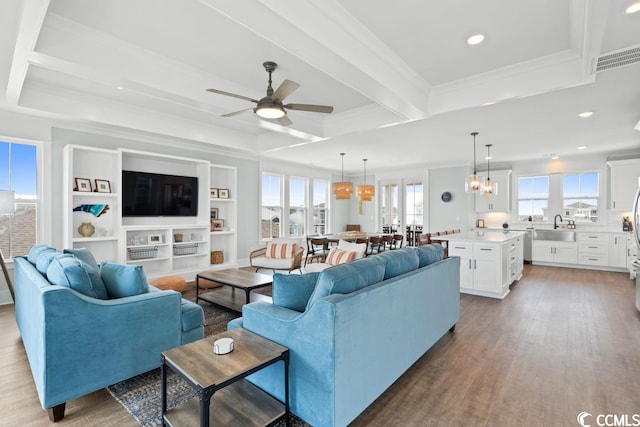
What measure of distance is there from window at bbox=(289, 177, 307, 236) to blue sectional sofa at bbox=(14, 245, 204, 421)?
6021 mm

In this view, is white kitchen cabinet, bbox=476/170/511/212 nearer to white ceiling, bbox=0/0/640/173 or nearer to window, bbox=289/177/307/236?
white ceiling, bbox=0/0/640/173

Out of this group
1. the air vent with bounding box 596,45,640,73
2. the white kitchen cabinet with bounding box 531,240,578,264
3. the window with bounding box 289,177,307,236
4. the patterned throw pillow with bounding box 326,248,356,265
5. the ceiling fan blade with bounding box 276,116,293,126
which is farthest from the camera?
the window with bounding box 289,177,307,236

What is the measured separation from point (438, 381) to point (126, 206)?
5200mm

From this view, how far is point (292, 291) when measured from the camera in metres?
2.08

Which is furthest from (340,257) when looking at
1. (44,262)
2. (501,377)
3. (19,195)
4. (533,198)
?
(533,198)

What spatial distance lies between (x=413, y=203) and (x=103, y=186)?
310 inches

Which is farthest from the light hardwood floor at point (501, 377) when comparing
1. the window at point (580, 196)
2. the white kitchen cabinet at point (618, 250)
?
the window at point (580, 196)

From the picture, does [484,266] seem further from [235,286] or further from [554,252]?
[554,252]

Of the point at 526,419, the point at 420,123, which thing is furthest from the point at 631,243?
the point at 526,419

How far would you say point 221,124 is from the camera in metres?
5.54

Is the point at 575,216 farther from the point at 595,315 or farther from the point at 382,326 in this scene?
the point at 382,326

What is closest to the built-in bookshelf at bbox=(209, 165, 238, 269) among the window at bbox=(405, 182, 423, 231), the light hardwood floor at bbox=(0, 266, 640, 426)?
the light hardwood floor at bbox=(0, 266, 640, 426)

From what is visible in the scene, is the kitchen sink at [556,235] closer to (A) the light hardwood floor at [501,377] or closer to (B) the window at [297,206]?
(A) the light hardwood floor at [501,377]

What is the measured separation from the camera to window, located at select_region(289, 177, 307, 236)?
339 inches
